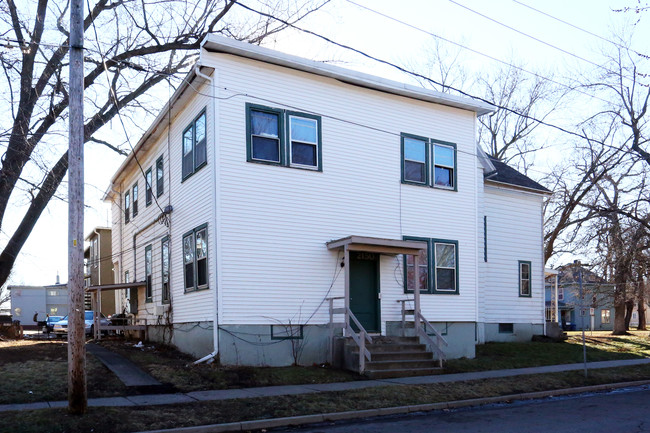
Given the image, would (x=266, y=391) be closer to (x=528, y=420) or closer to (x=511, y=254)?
(x=528, y=420)

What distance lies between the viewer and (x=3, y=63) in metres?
17.6

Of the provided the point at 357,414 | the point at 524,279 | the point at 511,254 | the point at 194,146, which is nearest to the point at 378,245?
the point at 194,146

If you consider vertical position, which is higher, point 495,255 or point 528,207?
point 528,207

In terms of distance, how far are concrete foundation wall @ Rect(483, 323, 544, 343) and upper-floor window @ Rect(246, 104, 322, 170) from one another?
1018 centimetres

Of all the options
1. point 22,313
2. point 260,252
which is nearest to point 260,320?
point 260,252

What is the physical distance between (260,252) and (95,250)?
21.7 meters

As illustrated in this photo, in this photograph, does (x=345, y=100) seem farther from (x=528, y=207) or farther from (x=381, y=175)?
(x=528, y=207)

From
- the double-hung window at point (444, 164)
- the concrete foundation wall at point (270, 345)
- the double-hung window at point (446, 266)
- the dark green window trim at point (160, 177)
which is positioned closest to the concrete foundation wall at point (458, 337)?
the double-hung window at point (446, 266)

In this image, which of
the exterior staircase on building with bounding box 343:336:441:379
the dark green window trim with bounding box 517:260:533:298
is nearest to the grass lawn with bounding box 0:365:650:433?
the exterior staircase on building with bounding box 343:336:441:379

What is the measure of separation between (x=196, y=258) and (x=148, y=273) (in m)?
5.77

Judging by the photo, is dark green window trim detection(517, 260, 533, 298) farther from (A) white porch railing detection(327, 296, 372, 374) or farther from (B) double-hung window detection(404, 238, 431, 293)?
(A) white porch railing detection(327, 296, 372, 374)

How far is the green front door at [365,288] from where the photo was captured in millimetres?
16844

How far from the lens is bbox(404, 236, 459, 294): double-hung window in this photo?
17922mm

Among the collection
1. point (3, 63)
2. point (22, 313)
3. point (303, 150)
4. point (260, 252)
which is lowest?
point (22, 313)
